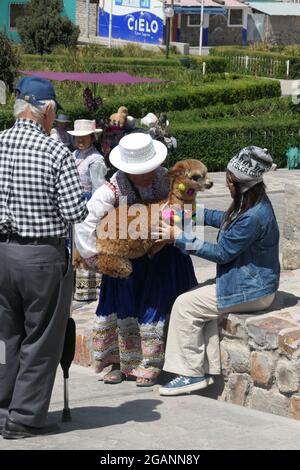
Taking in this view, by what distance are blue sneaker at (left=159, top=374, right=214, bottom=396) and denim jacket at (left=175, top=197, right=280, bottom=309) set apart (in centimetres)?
48

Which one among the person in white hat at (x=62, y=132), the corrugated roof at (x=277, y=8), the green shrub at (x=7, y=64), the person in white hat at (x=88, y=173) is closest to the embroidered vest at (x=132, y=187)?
the person in white hat at (x=88, y=173)

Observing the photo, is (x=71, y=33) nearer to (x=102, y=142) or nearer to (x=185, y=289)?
(x=102, y=142)

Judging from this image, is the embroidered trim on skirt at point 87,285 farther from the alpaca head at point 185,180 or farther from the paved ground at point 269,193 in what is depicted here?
the paved ground at point 269,193

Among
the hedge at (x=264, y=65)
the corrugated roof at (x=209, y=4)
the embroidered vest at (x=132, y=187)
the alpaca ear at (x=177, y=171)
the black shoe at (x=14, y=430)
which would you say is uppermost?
the corrugated roof at (x=209, y=4)

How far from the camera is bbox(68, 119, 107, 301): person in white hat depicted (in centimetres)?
900

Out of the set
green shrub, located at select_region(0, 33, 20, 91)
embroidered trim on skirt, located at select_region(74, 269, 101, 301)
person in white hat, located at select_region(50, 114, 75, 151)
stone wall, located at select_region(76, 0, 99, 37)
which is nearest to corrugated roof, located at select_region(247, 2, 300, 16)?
stone wall, located at select_region(76, 0, 99, 37)

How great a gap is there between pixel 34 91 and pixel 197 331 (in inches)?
70.6

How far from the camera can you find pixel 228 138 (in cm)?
2003

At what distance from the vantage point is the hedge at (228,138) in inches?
769

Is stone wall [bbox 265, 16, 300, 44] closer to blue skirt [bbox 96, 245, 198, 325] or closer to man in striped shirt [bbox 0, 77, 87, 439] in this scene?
blue skirt [bbox 96, 245, 198, 325]

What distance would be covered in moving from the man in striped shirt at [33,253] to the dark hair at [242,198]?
50.2 inches

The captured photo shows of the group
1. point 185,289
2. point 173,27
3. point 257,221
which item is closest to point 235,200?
point 257,221

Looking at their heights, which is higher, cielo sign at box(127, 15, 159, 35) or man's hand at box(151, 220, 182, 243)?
man's hand at box(151, 220, 182, 243)

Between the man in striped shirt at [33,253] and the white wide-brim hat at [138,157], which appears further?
the white wide-brim hat at [138,157]
